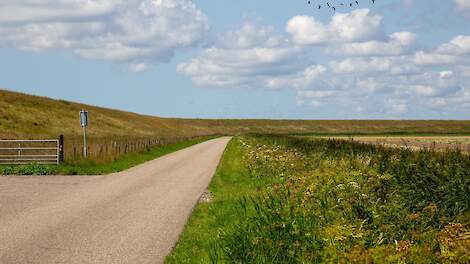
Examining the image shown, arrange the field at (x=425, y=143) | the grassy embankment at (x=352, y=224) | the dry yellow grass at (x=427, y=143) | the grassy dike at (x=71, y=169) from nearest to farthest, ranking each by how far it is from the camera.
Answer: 1. the grassy embankment at (x=352, y=224)
2. the field at (x=425, y=143)
3. the dry yellow grass at (x=427, y=143)
4. the grassy dike at (x=71, y=169)

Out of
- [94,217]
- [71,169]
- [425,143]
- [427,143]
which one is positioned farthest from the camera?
[427,143]

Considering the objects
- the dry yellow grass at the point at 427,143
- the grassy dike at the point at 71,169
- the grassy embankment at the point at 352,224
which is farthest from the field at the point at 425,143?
the grassy dike at the point at 71,169

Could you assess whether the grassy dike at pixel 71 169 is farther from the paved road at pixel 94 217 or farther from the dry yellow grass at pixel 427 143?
the dry yellow grass at pixel 427 143

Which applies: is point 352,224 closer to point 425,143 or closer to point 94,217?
point 94,217

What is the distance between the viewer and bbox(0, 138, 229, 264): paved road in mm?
10711

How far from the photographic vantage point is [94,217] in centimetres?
1471

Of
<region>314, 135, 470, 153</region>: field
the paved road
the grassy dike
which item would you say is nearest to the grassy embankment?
the paved road

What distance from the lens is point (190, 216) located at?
14828 mm

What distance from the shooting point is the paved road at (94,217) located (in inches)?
422

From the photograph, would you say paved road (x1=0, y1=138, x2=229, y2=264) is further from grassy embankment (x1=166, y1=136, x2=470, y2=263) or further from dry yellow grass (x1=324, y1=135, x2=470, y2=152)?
dry yellow grass (x1=324, y1=135, x2=470, y2=152)

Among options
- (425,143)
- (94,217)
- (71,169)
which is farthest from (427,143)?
(94,217)

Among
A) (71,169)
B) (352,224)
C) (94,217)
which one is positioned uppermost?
(352,224)

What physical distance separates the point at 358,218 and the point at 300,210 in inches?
64.5

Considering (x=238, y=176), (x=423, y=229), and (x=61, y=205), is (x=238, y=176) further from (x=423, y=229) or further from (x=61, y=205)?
(x=423, y=229)
